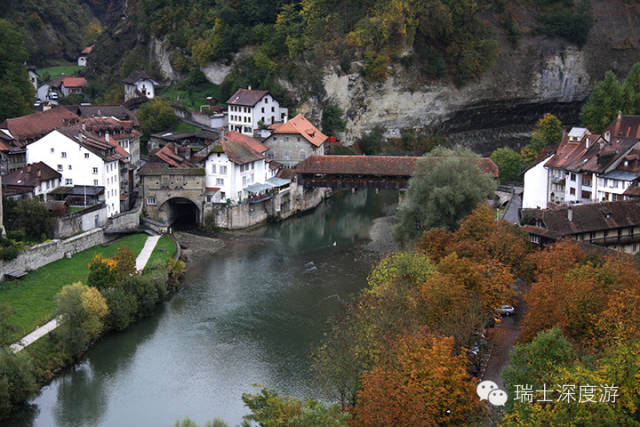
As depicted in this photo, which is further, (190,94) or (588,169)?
(190,94)

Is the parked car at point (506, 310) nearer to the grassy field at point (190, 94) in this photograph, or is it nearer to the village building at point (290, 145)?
the village building at point (290, 145)

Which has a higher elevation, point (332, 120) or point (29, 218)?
point (332, 120)

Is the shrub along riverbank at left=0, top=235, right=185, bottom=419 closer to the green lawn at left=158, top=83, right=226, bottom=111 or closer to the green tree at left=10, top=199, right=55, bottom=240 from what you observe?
the green tree at left=10, top=199, right=55, bottom=240

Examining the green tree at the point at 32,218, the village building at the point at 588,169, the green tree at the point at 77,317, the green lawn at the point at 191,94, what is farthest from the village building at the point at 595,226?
the green lawn at the point at 191,94

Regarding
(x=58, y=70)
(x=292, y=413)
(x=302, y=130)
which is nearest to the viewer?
(x=292, y=413)

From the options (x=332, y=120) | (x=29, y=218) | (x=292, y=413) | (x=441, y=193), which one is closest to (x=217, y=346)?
(x=292, y=413)

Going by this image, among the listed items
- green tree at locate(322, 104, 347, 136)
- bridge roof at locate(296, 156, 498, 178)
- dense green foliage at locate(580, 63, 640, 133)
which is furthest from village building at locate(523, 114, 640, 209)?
green tree at locate(322, 104, 347, 136)

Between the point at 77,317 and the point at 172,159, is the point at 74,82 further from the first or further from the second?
the point at 77,317
